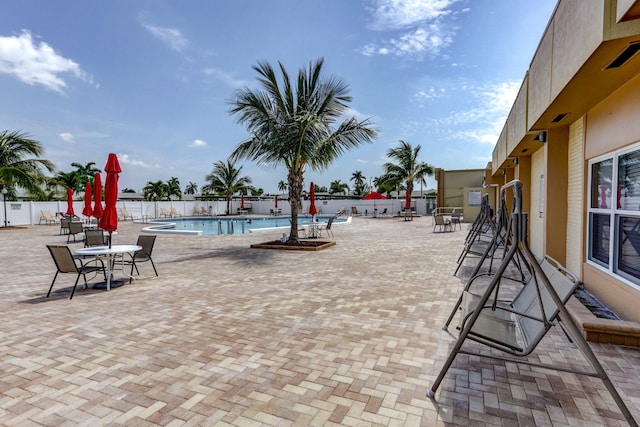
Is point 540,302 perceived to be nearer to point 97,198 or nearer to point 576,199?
point 576,199

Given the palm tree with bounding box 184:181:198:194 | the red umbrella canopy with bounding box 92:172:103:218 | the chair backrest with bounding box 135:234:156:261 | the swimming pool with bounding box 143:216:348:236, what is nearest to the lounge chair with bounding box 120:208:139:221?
the swimming pool with bounding box 143:216:348:236

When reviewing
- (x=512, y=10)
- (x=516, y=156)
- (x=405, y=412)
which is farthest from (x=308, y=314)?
(x=516, y=156)

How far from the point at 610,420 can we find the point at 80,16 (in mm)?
15039

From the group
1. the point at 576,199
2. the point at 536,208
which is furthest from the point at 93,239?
the point at 536,208

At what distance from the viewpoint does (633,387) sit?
2549 mm

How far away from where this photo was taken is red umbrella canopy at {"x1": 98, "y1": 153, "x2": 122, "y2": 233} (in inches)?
248

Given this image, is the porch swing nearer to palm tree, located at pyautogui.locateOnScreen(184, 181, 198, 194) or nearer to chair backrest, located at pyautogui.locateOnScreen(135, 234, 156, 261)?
chair backrest, located at pyautogui.locateOnScreen(135, 234, 156, 261)

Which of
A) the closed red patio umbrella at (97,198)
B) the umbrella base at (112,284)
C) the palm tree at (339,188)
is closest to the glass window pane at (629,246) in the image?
the umbrella base at (112,284)

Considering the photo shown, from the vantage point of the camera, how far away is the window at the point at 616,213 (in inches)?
151

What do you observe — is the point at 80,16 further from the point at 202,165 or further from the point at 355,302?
the point at 202,165

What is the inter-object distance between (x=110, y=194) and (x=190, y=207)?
1197 inches

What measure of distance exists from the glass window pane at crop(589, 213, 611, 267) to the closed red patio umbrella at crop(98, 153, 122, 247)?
26.6ft

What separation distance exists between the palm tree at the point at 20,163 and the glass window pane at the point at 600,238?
26.9m

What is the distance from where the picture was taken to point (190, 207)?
35.1 metres
